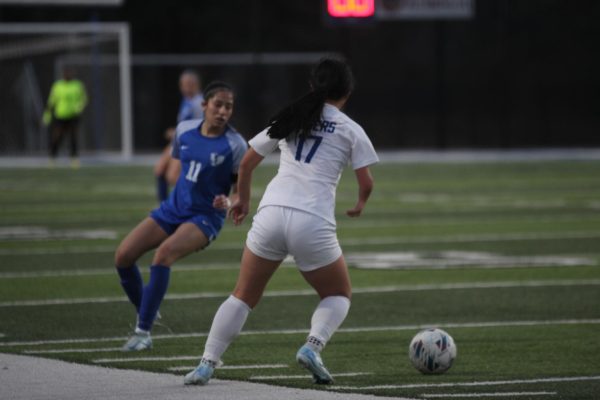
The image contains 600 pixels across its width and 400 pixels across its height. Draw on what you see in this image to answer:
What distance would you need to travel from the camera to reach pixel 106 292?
12844mm

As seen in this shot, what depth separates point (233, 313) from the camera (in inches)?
319

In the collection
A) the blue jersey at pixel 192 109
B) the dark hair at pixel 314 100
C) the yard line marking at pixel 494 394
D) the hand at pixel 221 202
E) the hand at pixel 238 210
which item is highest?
the dark hair at pixel 314 100

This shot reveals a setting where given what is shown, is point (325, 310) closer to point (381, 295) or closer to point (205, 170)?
point (205, 170)

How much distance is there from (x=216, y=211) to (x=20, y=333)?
5.28 feet

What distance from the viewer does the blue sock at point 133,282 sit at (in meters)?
10.2

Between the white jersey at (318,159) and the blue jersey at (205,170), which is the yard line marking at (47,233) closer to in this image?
the blue jersey at (205,170)

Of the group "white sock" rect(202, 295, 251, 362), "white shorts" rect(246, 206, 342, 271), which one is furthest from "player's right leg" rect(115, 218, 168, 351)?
"white shorts" rect(246, 206, 342, 271)

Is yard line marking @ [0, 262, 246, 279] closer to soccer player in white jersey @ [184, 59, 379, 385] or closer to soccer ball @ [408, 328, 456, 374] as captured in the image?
soccer ball @ [408, 328, 456, 374]

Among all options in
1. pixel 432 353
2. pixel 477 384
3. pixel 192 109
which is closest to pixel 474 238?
Answer: pixel 192 109

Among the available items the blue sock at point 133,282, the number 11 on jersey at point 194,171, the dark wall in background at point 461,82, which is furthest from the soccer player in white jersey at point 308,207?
the dark wall in background at point 461,82

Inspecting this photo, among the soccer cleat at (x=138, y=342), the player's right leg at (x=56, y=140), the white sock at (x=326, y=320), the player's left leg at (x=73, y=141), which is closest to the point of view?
the white sock at (x=326, y=320)

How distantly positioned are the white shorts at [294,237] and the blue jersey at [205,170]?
2191 millimetres

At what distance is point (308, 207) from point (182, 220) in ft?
7.85

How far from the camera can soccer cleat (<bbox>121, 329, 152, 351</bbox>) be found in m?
9.65
